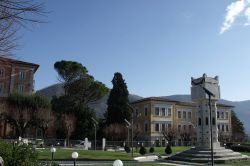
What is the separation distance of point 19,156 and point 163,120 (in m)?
65.2

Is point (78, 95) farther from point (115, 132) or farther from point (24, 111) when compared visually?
point (24, 111)

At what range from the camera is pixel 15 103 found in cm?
5266

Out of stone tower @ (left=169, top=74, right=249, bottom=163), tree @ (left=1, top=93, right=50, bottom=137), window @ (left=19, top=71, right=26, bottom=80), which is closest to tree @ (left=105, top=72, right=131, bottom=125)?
tree @ (left=1, top=93, right=50, bottom=137)

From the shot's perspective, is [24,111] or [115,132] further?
[115,132]

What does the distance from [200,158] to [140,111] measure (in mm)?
44154

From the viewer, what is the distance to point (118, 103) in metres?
62.9

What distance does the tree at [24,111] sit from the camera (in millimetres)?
50000

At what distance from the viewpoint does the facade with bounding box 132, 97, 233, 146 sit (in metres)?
71.2

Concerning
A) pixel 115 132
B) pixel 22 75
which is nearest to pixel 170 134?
pixel 115 132

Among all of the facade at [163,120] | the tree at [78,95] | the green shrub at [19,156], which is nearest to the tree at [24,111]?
the tree at [78,95]

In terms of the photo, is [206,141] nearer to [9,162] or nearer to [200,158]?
[200,158]

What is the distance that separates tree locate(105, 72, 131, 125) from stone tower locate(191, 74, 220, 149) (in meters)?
27.9

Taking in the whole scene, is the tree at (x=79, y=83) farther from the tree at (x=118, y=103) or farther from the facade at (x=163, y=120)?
the facade at (x=163, y=120)

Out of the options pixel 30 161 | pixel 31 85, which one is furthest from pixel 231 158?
pixel 31 85
